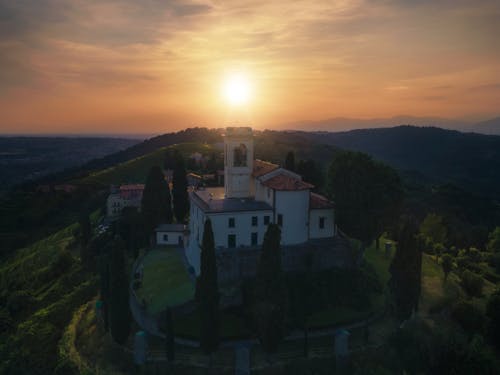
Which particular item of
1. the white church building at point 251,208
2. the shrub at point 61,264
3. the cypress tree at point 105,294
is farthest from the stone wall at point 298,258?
the shrub at point 61,264

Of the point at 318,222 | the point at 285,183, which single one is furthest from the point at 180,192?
the point at 318,222

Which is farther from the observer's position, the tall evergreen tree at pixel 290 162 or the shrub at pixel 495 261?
the tall evergreen tree at pixel 290 162

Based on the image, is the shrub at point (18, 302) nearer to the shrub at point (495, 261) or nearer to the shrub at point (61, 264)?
the shrub at point (61, 264)

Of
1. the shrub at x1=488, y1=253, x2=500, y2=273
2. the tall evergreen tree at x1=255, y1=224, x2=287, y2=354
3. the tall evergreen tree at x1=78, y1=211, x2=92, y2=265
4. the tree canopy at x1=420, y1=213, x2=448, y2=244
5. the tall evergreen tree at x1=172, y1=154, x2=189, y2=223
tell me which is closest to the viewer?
the tall evergreen tree at x1=255, y1=224, x2=287, y2=354

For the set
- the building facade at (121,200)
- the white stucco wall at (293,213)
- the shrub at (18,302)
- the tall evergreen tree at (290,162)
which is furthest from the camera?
the building facade at (121,200)

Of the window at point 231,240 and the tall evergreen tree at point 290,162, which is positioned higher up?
the tall evergreen tree at point 290,162

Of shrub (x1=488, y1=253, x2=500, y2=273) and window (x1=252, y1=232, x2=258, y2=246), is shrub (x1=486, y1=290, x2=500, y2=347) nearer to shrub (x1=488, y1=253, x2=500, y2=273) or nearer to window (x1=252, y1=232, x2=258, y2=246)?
window (x1=252, y1=232, x2=258, y2=246)

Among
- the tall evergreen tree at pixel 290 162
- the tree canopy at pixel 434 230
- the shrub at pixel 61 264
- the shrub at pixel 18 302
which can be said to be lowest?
the shrub at pixel 18 302

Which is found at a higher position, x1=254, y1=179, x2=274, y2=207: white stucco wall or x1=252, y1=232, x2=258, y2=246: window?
x1=254, y1=179, x2=274, y2=207: white stucco wall

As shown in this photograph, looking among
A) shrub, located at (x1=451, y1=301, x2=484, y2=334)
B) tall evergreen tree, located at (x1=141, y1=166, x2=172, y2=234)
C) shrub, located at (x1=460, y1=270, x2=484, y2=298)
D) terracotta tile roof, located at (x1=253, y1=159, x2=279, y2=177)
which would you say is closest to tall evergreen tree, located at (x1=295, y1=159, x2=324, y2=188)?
terracotta tile roof, located at (x1=253, y1=159, x2=279, y2=177)
